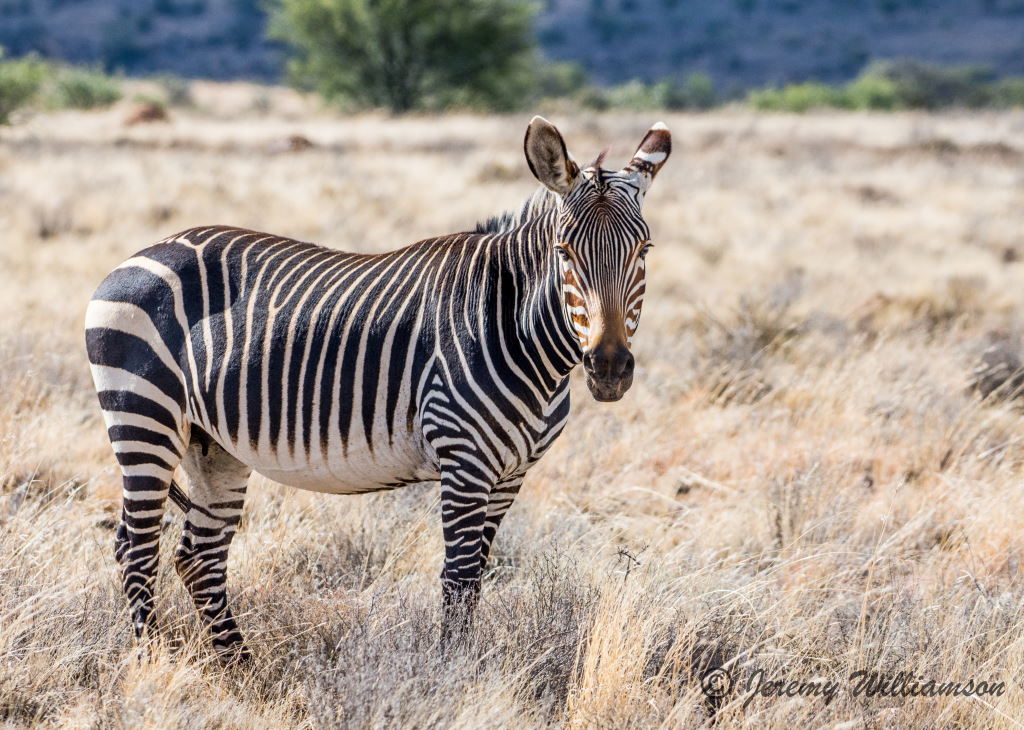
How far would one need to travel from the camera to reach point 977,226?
15.5m

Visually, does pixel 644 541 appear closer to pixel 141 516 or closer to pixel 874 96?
pixel 141 516

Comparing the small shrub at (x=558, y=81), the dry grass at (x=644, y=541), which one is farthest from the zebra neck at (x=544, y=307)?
the small shrub at (x=558, y=81)

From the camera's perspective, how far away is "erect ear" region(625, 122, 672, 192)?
3.59 m

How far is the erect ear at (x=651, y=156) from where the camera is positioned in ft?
11.8

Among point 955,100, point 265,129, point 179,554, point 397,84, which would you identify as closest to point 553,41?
point 955,100

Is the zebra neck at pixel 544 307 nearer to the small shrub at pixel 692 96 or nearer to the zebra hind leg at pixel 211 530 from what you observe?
the zebra hind leg at pixel 211 530

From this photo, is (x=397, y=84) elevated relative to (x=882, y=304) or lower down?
elevated

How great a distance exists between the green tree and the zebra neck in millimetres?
34245

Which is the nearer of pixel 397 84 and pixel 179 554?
pixel 179 554

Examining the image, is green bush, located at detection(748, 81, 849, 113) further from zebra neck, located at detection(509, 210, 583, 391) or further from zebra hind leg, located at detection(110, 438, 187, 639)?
zebra hind leg, located at detection(110, 438, 187, 639)

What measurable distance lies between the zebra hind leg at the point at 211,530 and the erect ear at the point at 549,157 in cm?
173

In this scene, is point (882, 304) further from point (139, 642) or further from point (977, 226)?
point (139, 642)

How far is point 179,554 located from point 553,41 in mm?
80135

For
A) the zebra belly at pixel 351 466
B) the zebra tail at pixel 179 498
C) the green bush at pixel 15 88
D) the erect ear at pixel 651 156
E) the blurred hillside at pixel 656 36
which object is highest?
the blurred hillside at pixel 656 36
